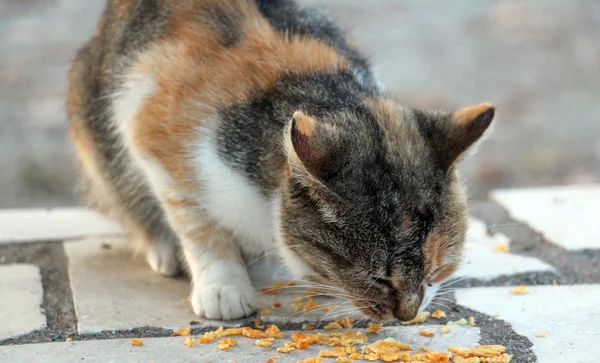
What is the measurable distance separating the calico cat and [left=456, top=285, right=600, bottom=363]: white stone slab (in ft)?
1.03

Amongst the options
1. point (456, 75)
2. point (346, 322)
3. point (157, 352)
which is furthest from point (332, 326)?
point (456, 75)

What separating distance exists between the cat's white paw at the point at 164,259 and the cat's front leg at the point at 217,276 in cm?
26

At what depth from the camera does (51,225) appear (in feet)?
13.0

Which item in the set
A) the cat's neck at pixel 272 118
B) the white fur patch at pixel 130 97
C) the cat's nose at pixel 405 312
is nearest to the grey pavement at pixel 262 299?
the cat's nose at pixel 405 312

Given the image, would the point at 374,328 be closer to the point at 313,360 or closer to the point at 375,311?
the point at 375,311

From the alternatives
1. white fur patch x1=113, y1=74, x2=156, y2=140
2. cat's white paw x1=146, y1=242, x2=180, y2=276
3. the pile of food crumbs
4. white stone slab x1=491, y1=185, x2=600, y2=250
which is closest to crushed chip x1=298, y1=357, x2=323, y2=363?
the pile of food crumbs

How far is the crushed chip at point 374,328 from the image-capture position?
2793 millimetres

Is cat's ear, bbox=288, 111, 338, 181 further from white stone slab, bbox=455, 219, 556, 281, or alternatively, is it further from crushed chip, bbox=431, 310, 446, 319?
white stone slab, bbox=455, 219, 556, 281

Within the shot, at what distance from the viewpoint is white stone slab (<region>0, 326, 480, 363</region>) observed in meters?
2.50

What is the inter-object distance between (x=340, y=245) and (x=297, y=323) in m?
0.44

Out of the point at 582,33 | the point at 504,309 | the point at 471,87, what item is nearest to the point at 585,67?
the point at 582,33

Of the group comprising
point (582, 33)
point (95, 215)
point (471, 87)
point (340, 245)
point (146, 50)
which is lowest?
point (340, 245)

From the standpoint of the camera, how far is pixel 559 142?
6477 mm

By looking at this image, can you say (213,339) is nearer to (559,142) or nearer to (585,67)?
(559,142)
